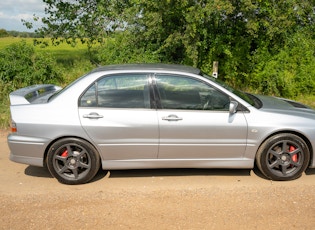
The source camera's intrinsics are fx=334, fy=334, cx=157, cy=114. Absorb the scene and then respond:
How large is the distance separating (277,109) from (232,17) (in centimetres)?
504

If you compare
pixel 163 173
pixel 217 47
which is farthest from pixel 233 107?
pixel 217 47

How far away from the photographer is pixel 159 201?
3.93 metres

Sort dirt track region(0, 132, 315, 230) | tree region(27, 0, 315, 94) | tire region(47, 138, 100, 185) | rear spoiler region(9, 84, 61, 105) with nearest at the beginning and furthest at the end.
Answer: dirt track region(0, 132, 315, 230) → tire region(47, 138, 100, 185) → rear spoiler region(9, 84, 61, 105) → tree region(27, 0, 315, 94)

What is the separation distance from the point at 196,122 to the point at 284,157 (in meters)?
1.29

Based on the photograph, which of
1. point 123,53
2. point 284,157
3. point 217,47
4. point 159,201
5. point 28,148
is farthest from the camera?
point 123,53

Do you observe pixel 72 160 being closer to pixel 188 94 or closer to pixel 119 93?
pixel 119 93

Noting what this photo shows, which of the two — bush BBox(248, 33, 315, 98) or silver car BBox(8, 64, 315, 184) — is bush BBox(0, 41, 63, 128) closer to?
silver car BBox(8, 64, 315, 184)

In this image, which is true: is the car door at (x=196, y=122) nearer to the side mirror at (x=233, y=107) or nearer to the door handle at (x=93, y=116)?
the side mirror at (x=233, y=107)

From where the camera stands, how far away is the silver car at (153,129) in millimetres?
4324

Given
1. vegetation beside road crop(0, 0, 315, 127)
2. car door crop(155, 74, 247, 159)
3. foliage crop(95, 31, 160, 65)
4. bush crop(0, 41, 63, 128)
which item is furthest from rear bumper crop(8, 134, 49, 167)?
foliage crop(95, 31, 160, 65)

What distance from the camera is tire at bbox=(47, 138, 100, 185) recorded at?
172 inches

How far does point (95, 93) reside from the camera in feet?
14.5

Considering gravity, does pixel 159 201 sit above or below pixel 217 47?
below

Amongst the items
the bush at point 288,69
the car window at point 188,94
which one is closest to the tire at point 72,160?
the car window at point 188,94
